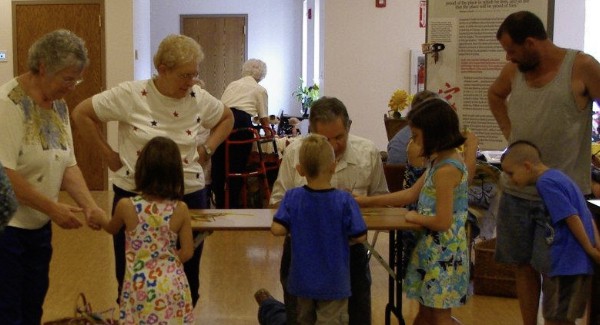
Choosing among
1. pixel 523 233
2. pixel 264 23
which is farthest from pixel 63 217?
pixel 264 23

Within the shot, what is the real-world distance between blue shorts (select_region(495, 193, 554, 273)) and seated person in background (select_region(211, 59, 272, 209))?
3.96 metres

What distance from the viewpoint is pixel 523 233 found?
10.3ft

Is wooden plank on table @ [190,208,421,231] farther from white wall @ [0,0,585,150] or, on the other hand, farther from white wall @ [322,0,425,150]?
white wall @ [322,0,425,150]

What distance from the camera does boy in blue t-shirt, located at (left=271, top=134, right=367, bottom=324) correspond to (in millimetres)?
2832

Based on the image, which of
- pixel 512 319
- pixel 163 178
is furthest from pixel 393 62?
pixel 163 178

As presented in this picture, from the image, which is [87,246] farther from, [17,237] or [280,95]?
[280,95]

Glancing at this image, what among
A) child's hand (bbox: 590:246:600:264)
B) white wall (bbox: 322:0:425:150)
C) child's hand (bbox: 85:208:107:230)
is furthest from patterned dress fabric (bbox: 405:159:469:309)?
white wall (bbox: 322:0:425:150)

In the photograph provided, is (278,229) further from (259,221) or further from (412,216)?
(412,216)

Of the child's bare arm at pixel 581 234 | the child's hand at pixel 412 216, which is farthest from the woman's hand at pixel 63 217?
the child's bare arm at pixel 581 234

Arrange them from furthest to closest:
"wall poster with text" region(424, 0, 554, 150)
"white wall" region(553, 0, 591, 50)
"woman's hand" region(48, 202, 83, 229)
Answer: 1. "white wall" region(553, 0, 591, 50)
2. "wall poster with text" region(424, 0, 554, 150)
3. "woman's hand" region(48, 202, 83, 229)

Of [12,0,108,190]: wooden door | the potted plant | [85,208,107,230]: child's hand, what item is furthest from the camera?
the potted plant

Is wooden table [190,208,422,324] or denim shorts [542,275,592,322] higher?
wooden table [190,208,422,324]

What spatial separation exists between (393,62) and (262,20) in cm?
489

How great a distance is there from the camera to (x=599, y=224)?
11.2 feet
